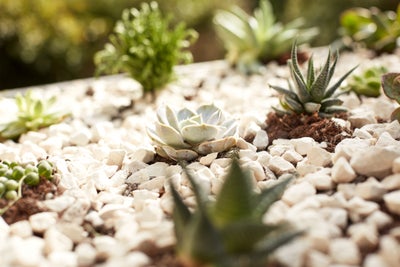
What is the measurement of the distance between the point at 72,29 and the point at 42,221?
324cm

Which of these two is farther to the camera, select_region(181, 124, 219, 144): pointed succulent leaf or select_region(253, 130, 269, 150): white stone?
select_region(253, 130, 269, 150): white stone

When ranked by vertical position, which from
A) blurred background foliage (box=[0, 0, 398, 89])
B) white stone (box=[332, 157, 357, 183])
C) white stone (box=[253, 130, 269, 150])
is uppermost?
blurred background foliage (box=[0, 0, 398, 89])

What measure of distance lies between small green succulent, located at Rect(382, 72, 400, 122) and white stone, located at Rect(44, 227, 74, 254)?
4.18 feet

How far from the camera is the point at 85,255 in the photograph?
1.25m

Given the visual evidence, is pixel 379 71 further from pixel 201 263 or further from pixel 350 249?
pixel 201 263

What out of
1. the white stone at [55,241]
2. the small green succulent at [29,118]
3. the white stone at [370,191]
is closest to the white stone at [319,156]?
the white stone at [370,191]

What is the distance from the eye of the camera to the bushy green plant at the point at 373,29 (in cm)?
298

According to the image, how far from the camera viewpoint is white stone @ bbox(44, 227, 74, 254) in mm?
1317

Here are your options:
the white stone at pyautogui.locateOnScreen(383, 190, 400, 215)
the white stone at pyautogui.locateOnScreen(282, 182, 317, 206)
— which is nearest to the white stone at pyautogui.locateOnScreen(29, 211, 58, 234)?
the white stone at pyautogui.locateOnScreen(282, 182, 317, 206)

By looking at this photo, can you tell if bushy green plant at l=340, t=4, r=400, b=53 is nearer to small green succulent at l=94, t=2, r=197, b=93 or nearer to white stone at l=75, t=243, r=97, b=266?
small green succulent at l=94, t=2, r=197, b=93

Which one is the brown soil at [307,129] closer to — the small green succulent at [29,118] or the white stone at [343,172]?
the white stone at [343,172]

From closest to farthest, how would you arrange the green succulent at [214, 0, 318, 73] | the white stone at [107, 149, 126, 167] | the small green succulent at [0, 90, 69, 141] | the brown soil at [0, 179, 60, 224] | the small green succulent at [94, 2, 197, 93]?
the brown soil at [0, 179, 60, 224], the white stone at [107, 149, 126, 167], the small green succulent at [0, 90, 69, 141], the small green succulent at [94, 2, 197, 93], the green succulent at [214, 0, 318, 73]

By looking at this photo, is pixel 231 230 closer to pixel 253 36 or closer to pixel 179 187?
pixel 179 187

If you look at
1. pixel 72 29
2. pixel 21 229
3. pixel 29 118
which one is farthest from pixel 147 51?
pixel 72 29
